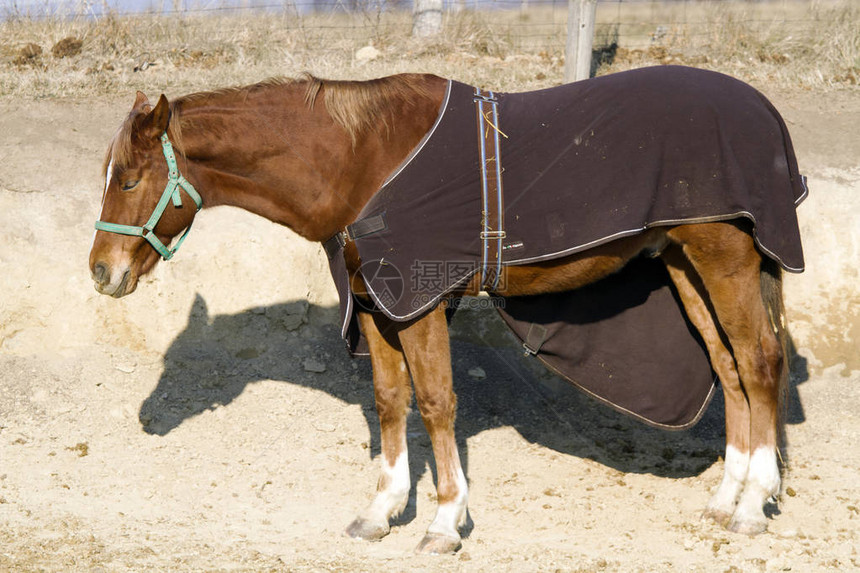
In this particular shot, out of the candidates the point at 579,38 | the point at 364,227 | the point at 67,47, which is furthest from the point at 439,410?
the point at 67,47

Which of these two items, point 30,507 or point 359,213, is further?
point 30,507

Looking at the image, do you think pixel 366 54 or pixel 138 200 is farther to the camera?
pixel 366 54

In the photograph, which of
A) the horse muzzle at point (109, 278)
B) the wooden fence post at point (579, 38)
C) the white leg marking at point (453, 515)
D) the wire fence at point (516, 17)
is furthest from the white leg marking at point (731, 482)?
the wire fence at point (516, 17)

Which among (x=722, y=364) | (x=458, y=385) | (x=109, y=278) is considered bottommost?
(x=458, y=385)

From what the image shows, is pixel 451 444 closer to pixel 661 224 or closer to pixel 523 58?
pixel 661 224

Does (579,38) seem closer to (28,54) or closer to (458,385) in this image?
(458,385)

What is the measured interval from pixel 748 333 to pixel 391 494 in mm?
1762

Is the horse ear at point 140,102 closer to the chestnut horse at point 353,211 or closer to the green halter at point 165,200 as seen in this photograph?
→ the chestnut horse at point 353,211

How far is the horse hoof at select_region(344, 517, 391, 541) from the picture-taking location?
346 centimetres

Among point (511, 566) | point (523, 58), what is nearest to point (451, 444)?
point (511, 566)

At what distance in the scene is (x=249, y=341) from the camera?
511 cm

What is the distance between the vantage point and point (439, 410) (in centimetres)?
339

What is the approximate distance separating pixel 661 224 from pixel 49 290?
3.84 meters
